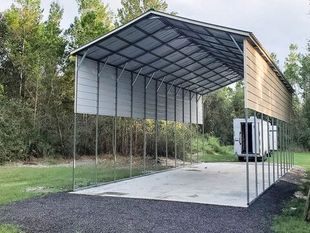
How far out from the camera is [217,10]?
22.2 meters

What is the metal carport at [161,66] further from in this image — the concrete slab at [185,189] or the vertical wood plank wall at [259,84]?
the concrete slab at [185,189]

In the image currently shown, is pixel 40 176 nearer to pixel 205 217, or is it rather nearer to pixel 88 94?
pixel 88 94

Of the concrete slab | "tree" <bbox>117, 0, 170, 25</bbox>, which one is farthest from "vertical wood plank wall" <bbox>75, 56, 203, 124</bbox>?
"tree" <bbox>117, 0, 170, 25</bbox>

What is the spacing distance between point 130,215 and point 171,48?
242 inches

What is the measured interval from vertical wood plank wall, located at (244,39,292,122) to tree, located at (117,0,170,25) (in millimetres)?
10687

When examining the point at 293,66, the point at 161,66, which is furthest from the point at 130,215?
the point at 293,66

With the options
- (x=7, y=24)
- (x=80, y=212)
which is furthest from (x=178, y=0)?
(x=80, y=212)

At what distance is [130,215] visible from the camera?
621cm

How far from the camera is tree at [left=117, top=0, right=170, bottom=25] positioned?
20047mm

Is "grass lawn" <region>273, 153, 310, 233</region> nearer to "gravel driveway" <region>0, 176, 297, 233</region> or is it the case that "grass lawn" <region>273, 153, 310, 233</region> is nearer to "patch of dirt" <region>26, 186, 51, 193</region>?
"gravel driveway" <region>0, 176, 297, 233</region>

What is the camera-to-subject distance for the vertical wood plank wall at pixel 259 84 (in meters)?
7.06

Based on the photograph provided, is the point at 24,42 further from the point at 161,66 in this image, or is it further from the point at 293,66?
the point at 293,66

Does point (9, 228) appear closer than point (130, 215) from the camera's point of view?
Yes

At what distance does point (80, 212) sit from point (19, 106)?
11.7 m
